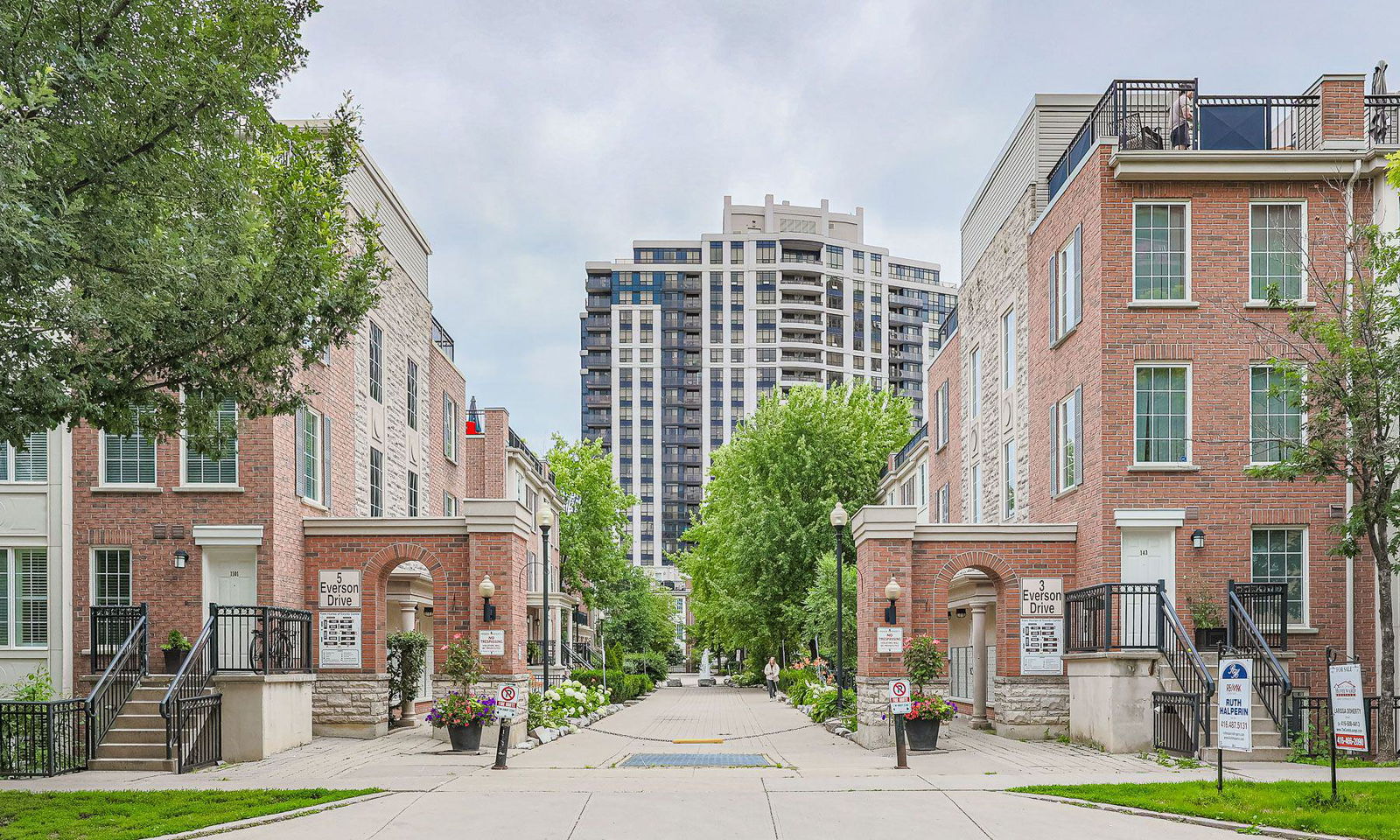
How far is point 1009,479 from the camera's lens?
27.5 m

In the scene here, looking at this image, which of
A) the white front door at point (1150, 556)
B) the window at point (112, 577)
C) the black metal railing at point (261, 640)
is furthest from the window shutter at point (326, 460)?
the white front door at point (1150, 556)

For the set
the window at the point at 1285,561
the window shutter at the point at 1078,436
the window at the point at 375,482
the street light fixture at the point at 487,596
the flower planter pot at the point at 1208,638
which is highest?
the window shutter at the point at 1078,436

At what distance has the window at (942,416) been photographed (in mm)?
35125

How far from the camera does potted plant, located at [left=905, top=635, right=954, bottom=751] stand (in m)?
19.4

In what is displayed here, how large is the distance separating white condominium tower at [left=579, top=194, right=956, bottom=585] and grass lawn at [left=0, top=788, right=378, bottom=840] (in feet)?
377

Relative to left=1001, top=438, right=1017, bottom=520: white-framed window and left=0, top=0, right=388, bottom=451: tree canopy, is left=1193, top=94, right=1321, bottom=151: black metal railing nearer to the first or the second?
left=1001, top=438, right=1017, bottom=520: white-framed window

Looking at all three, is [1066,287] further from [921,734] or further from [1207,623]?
[921,734]

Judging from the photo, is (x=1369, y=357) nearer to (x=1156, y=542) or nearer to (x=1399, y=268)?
(x=1399, y=268)

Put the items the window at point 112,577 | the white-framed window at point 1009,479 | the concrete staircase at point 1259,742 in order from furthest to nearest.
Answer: the white-framed window at point 1009,479, the window at point 112,577, the concrete staircase at point 1259,742

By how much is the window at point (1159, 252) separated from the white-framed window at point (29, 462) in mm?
18879

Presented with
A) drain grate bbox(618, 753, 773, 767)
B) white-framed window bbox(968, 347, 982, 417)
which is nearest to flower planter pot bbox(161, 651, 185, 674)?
drain grate bbox(618, 753, 773, 767)

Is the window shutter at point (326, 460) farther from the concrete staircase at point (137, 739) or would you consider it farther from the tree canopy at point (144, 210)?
the tree canopy at point (144, 210)

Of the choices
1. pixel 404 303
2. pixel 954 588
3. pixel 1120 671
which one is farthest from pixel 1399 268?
pixel 404 303

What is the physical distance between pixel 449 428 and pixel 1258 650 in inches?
934
